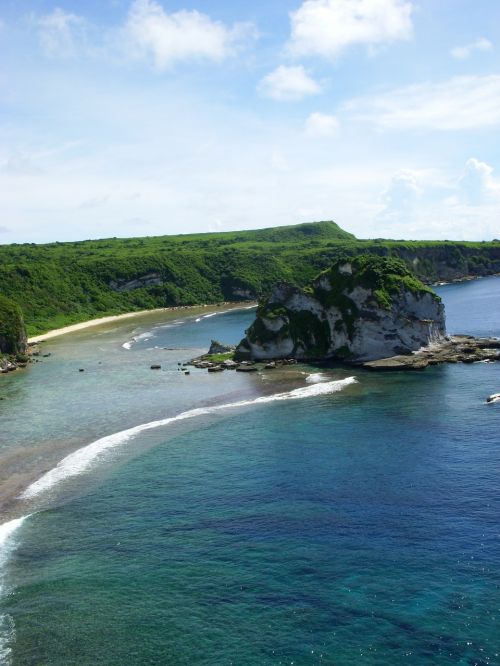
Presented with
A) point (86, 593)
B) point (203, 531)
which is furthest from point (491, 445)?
point (86, 593)

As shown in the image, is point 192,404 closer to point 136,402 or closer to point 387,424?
point 136,402

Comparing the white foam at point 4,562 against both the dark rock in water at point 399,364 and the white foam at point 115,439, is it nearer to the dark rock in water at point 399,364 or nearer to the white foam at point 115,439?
the white foam at point 115,439

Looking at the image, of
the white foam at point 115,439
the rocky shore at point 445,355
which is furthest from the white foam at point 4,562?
the rocky shore at point 445,355

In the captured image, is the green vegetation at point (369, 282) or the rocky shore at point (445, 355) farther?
the green vegetation at point (369, 282)

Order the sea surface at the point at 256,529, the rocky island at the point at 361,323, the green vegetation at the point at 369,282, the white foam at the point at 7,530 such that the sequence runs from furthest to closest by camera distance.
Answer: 1. the green vegetation at the point at 369,282
2. the rocky island at the point at 361,323
3. the white foam at the point at 7,530
4. the sea surface at the point at 256,529

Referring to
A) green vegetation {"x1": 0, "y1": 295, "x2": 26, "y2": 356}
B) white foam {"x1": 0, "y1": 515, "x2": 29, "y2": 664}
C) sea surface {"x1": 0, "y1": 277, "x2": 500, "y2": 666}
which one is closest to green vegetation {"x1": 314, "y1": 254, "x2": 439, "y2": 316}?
sea surface {"x1": 0, "y1": 277, "x2": 500, "y2": 666}

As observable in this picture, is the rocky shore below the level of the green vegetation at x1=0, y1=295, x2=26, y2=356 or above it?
below

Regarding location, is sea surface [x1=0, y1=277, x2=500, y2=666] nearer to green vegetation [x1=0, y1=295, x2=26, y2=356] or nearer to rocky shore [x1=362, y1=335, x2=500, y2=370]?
rocky shore [x1=362, y1=335, x2=500, y2=370]
